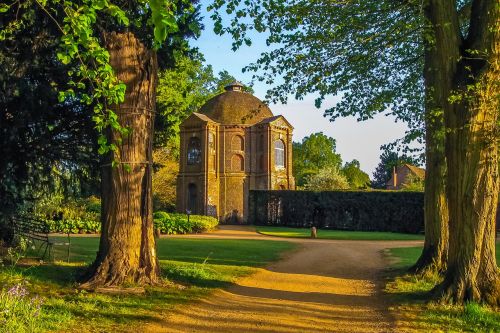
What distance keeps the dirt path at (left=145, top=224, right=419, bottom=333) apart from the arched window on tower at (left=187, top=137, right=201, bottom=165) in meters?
30.0

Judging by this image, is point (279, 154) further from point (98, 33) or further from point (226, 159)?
point (98, 33)

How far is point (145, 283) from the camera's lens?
345 inches

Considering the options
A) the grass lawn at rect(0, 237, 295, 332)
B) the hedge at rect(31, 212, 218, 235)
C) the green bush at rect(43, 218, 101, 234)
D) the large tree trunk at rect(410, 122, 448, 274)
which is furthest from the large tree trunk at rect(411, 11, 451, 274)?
the green bush at rect(43, 218, 101, 234)

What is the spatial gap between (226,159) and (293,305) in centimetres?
3490

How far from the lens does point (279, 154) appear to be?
4416 cm

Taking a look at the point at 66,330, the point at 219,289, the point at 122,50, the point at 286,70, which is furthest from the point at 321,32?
the point at 66,330

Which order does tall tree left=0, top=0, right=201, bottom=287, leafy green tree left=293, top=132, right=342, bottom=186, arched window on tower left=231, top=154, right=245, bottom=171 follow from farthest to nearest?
leafy green tree left=293, top=132, right=342, bottom=186 < arched window on tower left=231, top=154, right=245, bottom=171 < tall tree left=0, top=0, right=201, bottom=287

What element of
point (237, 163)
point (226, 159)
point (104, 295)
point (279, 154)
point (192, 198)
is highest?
point (279, 154)

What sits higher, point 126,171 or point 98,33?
point 98,33

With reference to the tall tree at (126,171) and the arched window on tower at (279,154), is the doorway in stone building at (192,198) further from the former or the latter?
the tall tree at (126,171)

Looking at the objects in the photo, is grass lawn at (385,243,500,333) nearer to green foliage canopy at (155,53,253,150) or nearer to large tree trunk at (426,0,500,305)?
large tree trunk at (426,0,500,305)

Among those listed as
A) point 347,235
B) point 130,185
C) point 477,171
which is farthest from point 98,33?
point 347,235

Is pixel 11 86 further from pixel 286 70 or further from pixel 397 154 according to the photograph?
pixel 397 154

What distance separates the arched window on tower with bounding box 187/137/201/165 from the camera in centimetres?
4284
